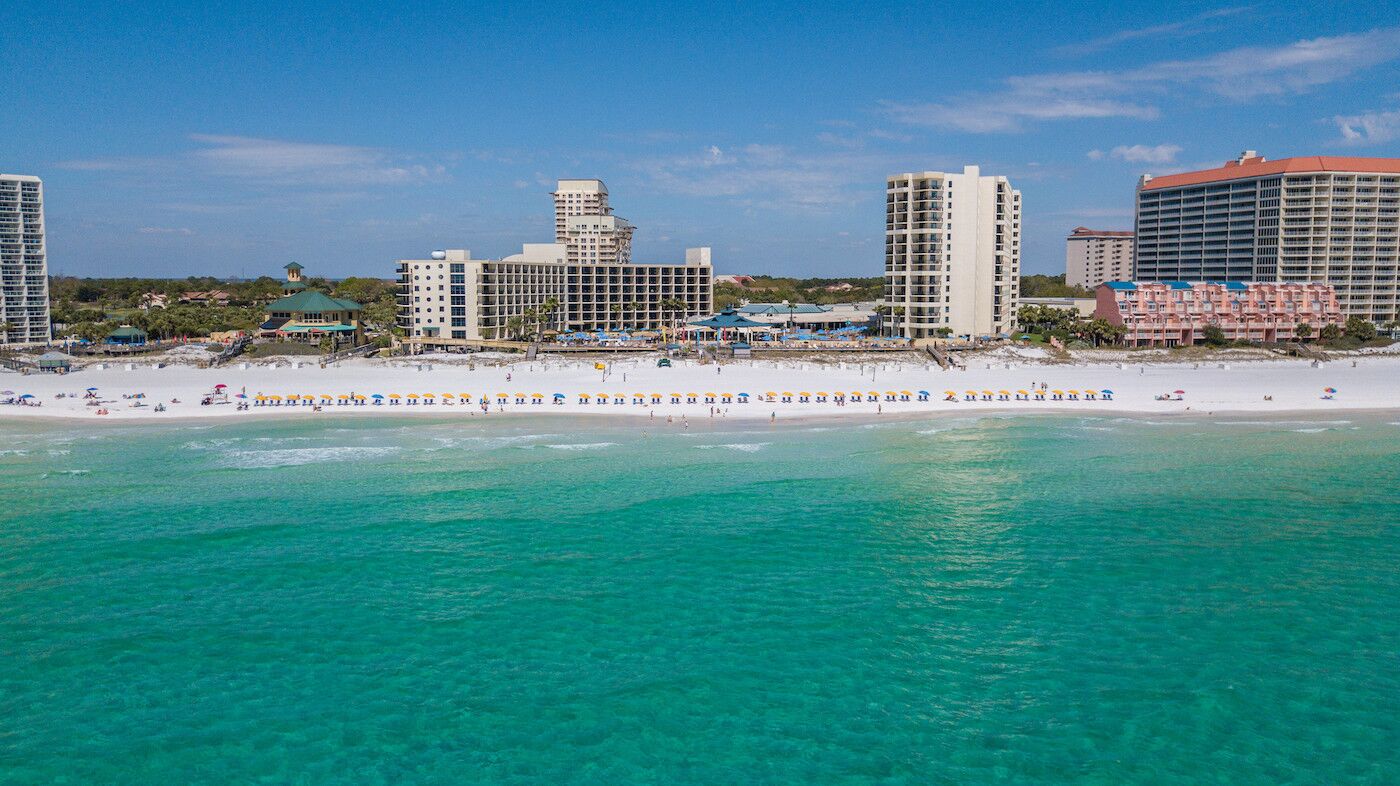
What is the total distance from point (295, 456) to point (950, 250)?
63581 mm

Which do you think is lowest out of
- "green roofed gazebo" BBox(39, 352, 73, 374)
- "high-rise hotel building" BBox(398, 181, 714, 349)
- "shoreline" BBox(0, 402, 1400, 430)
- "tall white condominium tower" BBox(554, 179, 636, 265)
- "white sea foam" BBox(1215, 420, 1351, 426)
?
"white sea foam" BBox(1215, 420, 1351, 426)

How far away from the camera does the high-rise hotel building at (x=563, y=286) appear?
3639 inches

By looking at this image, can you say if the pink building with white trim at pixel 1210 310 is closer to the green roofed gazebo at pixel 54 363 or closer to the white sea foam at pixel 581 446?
the white sea foam at pixel 581 446

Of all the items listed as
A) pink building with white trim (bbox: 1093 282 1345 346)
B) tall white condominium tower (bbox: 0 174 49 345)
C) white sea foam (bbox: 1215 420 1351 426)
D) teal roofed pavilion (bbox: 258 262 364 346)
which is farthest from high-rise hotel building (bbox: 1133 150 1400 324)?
tall white condominium tower (bbox: 0 174 49 345)

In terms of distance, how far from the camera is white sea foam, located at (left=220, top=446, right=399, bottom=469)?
45700 millimetres

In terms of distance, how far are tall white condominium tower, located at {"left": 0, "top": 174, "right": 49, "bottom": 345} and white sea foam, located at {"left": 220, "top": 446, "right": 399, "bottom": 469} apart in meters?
65.3

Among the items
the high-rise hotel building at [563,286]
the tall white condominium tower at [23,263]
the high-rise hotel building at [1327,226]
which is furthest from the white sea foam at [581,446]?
the high-rise hotel building at [1327,226]

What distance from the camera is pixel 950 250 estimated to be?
91250 mm

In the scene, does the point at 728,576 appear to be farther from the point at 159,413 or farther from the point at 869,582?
the point at 159,413

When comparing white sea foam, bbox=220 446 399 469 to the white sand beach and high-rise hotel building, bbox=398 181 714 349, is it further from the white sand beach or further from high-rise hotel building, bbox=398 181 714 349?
high-rise hotel building, bbox=398 181 714 349

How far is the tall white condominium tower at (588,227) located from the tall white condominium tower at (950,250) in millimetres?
46557

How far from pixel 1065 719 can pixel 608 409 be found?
41830 mm

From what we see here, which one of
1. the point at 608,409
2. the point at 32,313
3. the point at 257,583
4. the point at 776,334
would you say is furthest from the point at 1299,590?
the point at 32,313

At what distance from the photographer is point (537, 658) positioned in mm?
24906
